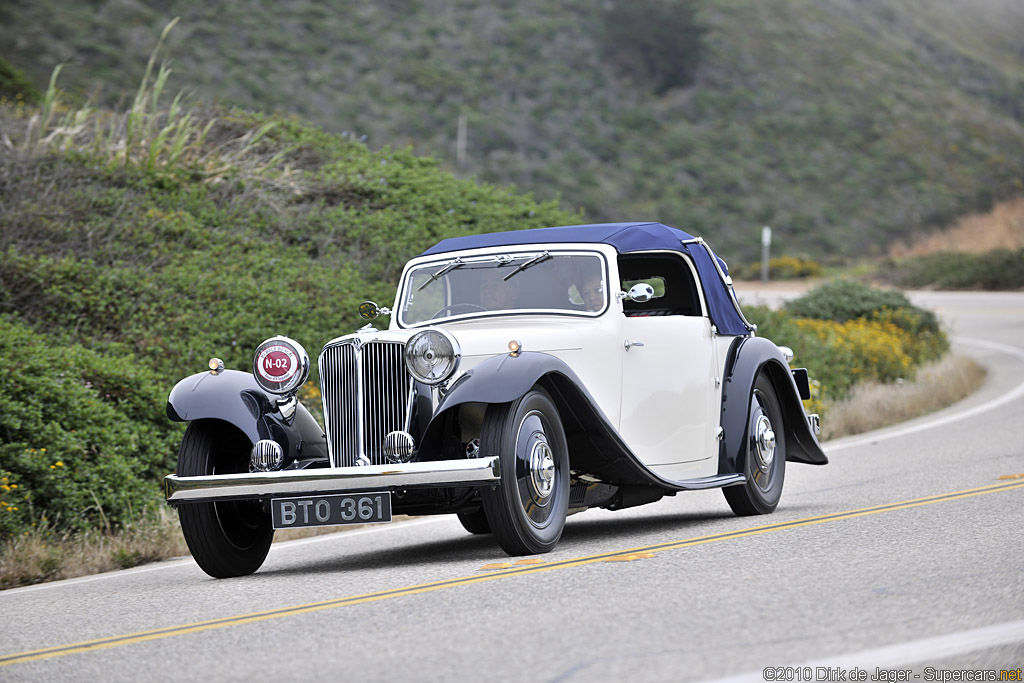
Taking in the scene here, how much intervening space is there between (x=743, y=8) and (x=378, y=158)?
49.6 metres

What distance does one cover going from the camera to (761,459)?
8.84 m

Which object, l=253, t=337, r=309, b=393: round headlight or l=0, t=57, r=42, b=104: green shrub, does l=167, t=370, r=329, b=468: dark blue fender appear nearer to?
l=253, t=337, r=309, b=393: round headlight

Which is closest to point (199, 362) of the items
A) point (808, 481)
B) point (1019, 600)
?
point (808, 481)

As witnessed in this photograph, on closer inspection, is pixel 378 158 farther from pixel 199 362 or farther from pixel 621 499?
pixel 621 499

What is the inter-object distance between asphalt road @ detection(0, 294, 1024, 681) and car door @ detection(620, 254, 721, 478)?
0.53 meters

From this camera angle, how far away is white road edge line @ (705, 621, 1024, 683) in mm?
3881

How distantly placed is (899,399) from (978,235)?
34053mm

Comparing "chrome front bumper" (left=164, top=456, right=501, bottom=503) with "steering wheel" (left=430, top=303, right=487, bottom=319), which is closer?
"chrome front bumper" (left=164, top=456, right=501, bottom=503)

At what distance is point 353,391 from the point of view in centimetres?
697

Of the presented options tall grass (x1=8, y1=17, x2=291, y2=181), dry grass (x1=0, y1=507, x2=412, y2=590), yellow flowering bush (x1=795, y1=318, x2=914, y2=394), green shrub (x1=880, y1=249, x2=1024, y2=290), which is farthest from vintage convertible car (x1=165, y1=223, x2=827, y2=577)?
green shrub (x1=880, y1=249, x2=1024, y2=290)

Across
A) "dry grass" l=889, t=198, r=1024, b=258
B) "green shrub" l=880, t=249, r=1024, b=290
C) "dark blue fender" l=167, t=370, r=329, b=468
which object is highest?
"dry grass" l=889, t=198, r=1024, b=258

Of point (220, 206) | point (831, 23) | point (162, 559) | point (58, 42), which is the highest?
point (831, 23)

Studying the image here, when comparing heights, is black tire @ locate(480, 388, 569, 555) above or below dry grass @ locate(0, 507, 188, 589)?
above

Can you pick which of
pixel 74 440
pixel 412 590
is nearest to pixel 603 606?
pixel 412 590
